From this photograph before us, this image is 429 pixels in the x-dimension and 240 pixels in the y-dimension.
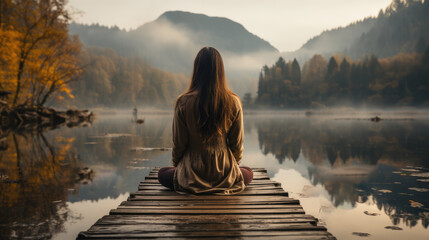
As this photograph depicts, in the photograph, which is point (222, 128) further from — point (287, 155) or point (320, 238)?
point (287, 155)

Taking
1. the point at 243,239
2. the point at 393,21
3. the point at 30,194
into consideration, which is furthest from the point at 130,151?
the point at 393,21

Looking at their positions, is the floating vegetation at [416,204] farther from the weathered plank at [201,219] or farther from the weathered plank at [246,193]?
the weathered plank at [201,219]

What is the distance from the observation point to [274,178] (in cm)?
1034

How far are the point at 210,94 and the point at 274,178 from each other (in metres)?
6.36

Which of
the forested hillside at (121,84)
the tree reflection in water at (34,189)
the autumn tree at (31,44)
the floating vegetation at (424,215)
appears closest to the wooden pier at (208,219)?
the tree reflection in water at (34,189)

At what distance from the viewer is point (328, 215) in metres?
6.44

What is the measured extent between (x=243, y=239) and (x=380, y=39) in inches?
8190

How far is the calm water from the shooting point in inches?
223

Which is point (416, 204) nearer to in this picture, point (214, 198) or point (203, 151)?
point (214, 198)

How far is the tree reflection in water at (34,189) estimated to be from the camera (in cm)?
535

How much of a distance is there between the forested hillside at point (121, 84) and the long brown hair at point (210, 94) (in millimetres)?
124132

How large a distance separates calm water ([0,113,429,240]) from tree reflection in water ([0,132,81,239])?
0.01 metres

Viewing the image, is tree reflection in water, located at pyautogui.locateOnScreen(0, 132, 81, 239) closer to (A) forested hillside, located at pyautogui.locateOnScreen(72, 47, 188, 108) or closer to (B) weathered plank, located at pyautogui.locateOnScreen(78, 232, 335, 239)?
(B) weathered plank, located at pyautogui.locateOnScreen(78, 232, 335, 239)

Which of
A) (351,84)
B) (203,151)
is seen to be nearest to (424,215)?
(203,151)
